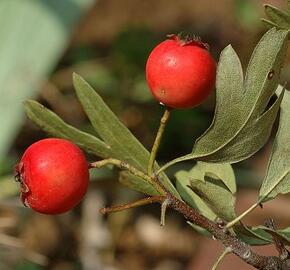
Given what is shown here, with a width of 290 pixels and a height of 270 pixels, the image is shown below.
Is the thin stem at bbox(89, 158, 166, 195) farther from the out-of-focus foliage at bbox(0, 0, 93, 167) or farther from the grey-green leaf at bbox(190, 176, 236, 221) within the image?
the out-of-focus foliage at bbox(0, 0, 93, 167)

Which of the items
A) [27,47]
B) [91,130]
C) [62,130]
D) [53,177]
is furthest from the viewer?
[91,130]

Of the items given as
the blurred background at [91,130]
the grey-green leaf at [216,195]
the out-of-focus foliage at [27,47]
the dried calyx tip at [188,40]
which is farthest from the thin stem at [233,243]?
the out-of-focus foliage at [27,47]

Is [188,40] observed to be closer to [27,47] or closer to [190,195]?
[190,195]

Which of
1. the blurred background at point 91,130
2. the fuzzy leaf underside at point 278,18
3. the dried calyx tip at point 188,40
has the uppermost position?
the fuzzy leaf underside at point 278,18

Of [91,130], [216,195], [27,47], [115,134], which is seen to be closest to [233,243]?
[216,195]

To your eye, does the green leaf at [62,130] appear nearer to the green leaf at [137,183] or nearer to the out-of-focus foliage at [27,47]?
the green leaf at [137,183]

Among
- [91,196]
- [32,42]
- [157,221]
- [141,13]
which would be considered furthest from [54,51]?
[141,13]

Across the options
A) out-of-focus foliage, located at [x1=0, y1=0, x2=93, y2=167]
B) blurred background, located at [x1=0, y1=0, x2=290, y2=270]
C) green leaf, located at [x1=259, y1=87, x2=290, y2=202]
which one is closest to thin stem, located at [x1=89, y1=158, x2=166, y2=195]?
green leaf, located at [x1=259, y1=87, x2=290, y2=202]
